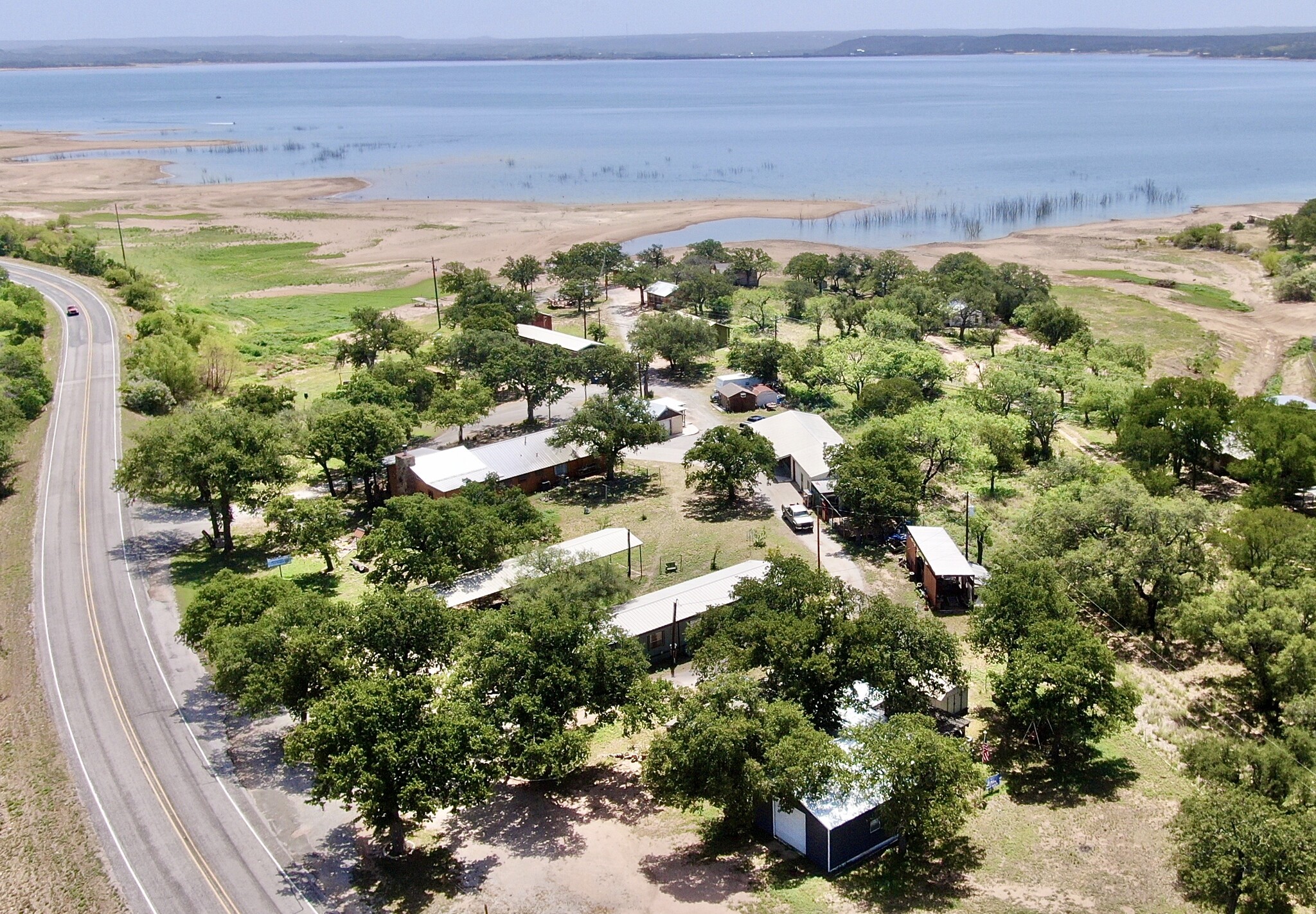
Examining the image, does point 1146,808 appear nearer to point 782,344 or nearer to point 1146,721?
point 1146,721

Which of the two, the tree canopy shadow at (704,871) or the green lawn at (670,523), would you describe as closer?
the tree canopy shadow at (704,871)

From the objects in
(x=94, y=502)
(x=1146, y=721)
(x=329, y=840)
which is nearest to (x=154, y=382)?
(x=94, y=502)

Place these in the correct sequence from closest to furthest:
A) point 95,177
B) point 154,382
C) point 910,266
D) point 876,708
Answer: point 876,708, point 154,382, point 910,266, point 95,177

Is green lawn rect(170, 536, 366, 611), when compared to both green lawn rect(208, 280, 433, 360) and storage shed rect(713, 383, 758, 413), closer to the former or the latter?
storage shed rect(713, 383, 758, 413)

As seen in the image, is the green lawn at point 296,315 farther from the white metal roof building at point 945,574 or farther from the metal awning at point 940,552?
the white metal roof building at point 945,574

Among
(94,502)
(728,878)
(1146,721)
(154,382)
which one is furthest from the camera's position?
(154,382)

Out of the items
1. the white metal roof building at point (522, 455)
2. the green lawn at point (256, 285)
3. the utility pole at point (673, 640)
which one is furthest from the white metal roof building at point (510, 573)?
the green lawn at point (256, 285)

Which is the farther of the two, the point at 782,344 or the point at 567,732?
the point at 782,344
